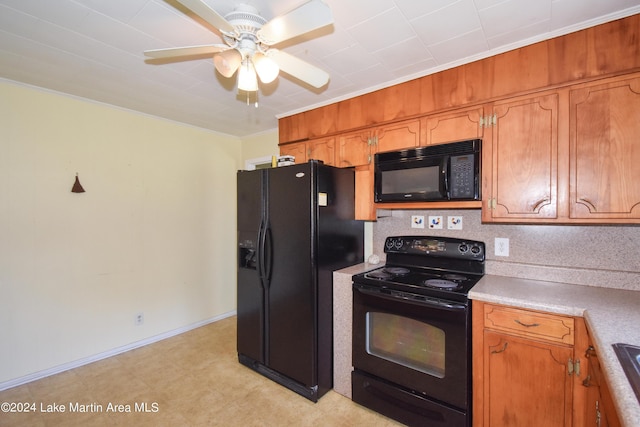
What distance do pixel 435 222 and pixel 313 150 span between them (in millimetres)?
1291

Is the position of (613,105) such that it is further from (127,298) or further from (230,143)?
(127,298)

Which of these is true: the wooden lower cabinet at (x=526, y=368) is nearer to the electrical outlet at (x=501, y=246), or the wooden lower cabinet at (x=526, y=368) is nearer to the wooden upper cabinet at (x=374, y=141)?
the electrical outlet at (x=501, y=246)

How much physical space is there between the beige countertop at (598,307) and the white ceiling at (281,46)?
150cm

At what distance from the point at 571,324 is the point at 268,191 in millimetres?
2055

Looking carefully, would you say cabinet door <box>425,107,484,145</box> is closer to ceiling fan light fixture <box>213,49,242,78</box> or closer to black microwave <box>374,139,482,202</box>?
black microwave <box>374,139,482,202</box>

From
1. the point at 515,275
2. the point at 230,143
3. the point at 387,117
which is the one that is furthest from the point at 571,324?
the point at 230,143

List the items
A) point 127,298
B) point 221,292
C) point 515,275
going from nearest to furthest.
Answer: point 515,275 → point 127,298 → point 221,292

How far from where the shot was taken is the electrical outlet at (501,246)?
2086mm

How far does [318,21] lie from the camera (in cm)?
115

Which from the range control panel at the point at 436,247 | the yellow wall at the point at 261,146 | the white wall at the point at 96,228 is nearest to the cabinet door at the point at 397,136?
the range control panel at the point at 436,247

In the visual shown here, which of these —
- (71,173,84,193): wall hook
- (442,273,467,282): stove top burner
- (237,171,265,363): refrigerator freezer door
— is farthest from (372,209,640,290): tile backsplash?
(71,173,84,193): wall hook

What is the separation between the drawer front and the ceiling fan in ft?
5.37

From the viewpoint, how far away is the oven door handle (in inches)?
66.1

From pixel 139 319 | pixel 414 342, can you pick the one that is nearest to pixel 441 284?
pixel 414 342
